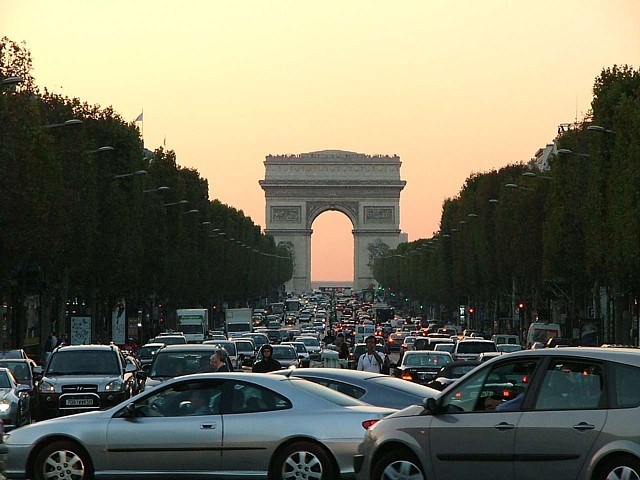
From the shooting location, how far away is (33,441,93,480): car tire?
1744cm

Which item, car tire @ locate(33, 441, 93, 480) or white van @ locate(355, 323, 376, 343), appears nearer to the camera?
car tire @ locate(33, 441, 93, 480)

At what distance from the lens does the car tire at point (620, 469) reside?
43.2ft

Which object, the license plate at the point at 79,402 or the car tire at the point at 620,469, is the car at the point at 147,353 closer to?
the license plate at the point at 79,402

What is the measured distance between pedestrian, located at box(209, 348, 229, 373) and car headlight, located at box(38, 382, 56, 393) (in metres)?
4.12

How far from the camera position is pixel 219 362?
957 inches

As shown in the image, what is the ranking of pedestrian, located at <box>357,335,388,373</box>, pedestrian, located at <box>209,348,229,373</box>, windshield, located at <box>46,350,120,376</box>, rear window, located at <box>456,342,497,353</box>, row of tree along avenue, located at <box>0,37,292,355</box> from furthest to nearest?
rear window, located at <box>456,342,497,353</box>, row of tree along avenue, located at <box>0,37,292,355</box>, pedestrian, located at <box>357,335,388,373</box>, windshield, located at <box>46,350,120,376</box>, pedestrian, located at <box>209,348,229,373</box>

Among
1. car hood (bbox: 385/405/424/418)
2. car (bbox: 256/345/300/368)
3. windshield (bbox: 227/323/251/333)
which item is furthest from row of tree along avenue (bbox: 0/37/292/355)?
car hood (bbox: 385/405/424/418)

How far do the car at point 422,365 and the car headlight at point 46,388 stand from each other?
32.1 ft

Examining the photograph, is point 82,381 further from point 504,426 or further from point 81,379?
point 504,426

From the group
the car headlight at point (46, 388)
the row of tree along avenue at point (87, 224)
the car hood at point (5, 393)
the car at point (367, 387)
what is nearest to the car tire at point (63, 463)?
the car at point (367, 387)

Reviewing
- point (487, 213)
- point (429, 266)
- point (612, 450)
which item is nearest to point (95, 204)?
point (487, 213)

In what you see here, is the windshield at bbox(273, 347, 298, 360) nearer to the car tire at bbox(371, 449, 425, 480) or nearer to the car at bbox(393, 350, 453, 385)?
the car at bbox(393, 350, 453, 385)

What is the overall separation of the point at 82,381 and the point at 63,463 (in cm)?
1148

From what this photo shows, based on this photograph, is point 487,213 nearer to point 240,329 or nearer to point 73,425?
point 240,329
